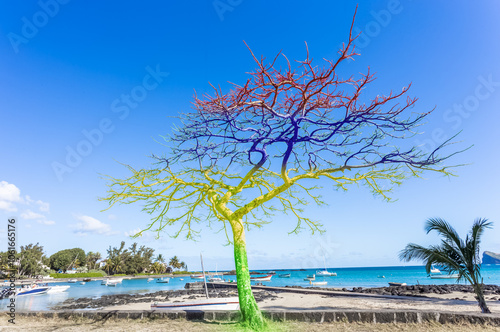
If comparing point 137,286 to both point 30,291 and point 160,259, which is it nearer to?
point 30,291

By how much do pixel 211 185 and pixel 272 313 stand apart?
329 centimetres

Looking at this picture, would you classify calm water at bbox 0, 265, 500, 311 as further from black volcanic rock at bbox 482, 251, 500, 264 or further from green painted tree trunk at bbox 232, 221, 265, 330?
black volcanic rock at bbox 482, 251, 500, 264

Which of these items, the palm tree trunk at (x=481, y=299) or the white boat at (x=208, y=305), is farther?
the white boat at (x=208, y=305)

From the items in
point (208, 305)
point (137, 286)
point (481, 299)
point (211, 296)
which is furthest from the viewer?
point (137, 286)

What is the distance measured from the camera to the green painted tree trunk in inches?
230

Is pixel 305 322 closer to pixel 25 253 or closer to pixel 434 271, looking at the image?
pixel 25 253

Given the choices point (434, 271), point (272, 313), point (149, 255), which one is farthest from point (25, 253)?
point (434, 271)

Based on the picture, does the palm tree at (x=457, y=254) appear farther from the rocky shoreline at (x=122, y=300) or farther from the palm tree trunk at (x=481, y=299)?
the rocky shoreline at (x=122, y=300)

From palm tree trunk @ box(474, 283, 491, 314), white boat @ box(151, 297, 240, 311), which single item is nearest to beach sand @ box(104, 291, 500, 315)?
white boat @ box(151, 297, 240, 311)

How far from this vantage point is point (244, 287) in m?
6.02

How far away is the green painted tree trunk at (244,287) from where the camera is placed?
5.84m

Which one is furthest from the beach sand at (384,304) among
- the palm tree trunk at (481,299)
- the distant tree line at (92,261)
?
the distant tree line at (92,261)

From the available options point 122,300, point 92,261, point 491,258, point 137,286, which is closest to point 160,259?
point 92,261

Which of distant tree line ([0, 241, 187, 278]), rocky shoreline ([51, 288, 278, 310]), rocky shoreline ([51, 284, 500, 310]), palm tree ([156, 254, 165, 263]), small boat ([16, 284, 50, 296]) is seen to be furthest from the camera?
palm tree ([156, 254, 165, 263])
